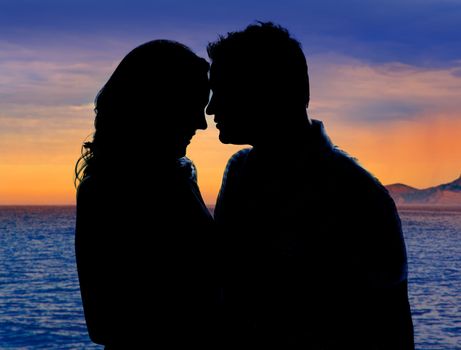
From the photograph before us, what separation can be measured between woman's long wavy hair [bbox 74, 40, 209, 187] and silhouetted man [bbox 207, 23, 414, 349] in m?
0.18

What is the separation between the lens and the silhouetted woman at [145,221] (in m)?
2.34

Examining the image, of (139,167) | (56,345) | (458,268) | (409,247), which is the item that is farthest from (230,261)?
(409,247)

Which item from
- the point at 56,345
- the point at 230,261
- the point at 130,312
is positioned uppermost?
the point at 230,261

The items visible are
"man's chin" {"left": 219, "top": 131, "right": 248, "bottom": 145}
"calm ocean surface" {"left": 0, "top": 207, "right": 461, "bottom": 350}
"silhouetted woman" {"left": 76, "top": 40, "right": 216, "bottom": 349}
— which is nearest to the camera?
"silhouetted woman" {"left": 76, "top": 40, "right": 216, "bottom": 349}

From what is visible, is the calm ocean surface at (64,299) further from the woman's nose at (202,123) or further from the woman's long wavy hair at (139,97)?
the woman's long wavy hair at (139,97)

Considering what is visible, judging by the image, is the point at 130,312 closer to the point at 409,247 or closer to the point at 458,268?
the point at 458,268

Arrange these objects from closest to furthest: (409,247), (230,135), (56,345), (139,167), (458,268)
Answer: (139,167), (230,135), (56,345), (458,268), (409,247)

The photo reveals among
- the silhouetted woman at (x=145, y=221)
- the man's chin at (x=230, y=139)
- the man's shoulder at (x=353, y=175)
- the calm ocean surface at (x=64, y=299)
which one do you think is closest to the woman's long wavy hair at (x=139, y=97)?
the silhouetted woman at (x=145, y=221)

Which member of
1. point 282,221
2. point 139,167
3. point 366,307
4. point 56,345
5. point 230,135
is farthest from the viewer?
point 56,345

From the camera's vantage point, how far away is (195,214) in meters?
2.49

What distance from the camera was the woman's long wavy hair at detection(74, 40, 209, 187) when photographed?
8.23 ft

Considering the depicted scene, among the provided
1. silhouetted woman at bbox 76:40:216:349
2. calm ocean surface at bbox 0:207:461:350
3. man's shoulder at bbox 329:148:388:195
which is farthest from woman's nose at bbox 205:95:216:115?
calm ocean surface at bbox 0:207:461:350

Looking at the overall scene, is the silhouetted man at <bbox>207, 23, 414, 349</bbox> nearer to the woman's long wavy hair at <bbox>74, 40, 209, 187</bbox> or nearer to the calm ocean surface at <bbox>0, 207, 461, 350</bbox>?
the woman's long wavy hair at <bbox>74, 40, 209, 187</bbox>

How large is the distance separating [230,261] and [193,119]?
0.64m
